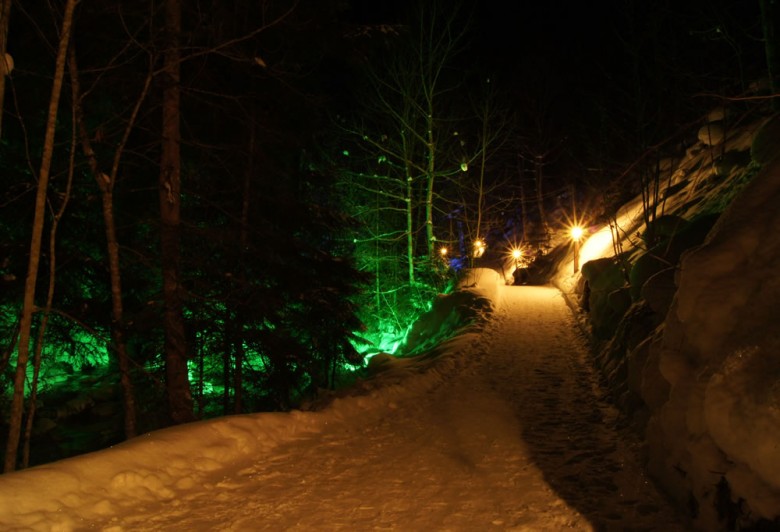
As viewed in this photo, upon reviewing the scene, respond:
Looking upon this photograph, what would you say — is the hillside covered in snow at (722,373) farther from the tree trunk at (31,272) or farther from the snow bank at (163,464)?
the tree trunk at (31,272)

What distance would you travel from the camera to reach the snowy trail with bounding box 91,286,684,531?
4.41 meters

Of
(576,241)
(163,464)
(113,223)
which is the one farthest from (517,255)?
(163,464)

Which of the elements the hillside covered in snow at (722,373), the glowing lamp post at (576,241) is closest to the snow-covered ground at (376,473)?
the hillside covered in snow at (722,373)

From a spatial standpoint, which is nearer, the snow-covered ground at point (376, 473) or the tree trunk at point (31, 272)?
the snow-covered ground at point (376, 473)

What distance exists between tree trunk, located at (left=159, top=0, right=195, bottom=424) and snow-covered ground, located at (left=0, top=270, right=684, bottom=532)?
256 cm

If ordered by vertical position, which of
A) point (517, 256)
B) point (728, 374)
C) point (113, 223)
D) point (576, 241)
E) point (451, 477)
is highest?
point (517, 256)

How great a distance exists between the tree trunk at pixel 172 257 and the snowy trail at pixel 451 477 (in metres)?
3.19

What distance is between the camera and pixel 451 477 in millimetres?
5359

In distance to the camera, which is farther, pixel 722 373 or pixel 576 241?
pixel 576 241

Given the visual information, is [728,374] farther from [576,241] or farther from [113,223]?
[576,241]

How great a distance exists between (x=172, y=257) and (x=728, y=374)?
312 inches

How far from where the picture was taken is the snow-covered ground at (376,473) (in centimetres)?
434

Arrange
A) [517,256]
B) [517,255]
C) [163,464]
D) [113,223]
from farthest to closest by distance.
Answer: [517,256] → [517,255] → [113,223] → [163,464]

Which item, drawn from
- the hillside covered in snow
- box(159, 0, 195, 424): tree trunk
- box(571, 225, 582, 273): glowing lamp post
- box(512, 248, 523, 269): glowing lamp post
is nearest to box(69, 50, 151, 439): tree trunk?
box(159, 0, 195, 424): tree trunk
